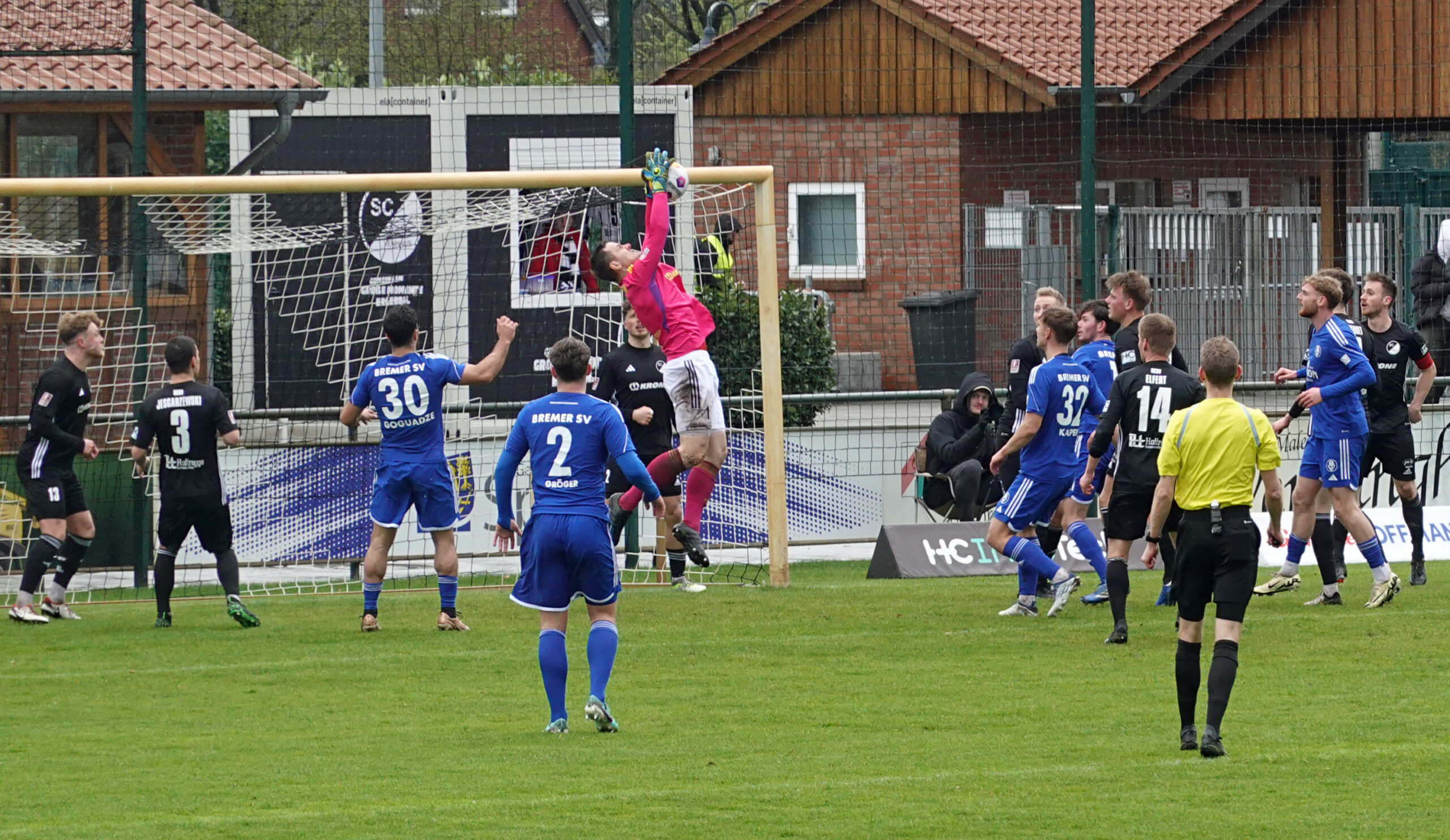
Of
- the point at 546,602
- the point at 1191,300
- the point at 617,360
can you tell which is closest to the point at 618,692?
the point at 546,602

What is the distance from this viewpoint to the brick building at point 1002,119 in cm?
1938

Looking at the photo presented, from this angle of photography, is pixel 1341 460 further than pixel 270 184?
No

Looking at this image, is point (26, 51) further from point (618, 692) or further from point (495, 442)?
point (618, 692)

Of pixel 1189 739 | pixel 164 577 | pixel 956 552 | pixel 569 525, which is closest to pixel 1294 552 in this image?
pixel 956 552

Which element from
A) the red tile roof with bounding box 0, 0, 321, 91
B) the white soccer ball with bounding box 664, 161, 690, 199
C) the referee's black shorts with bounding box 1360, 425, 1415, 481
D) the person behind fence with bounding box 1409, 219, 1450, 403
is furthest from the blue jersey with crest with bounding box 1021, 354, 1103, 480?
the person behind fence with bounding box 1409, 219, 1450, 403

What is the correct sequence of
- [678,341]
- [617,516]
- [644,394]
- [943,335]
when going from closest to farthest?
[678,341] < [644,394] < [617,516] < [943,335]

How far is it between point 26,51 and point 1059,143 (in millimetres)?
15073

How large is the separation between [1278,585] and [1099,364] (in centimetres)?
197

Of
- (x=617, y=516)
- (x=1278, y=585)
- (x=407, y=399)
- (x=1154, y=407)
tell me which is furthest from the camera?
(x=617, y=516)

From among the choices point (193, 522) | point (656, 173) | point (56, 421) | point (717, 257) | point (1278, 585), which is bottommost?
point (1278, 585)

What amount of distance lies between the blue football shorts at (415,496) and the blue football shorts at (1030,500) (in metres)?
3.39

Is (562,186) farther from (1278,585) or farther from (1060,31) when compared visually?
(1060,31)

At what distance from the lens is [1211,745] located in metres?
7.60

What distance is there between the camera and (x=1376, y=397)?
41.6 feet
